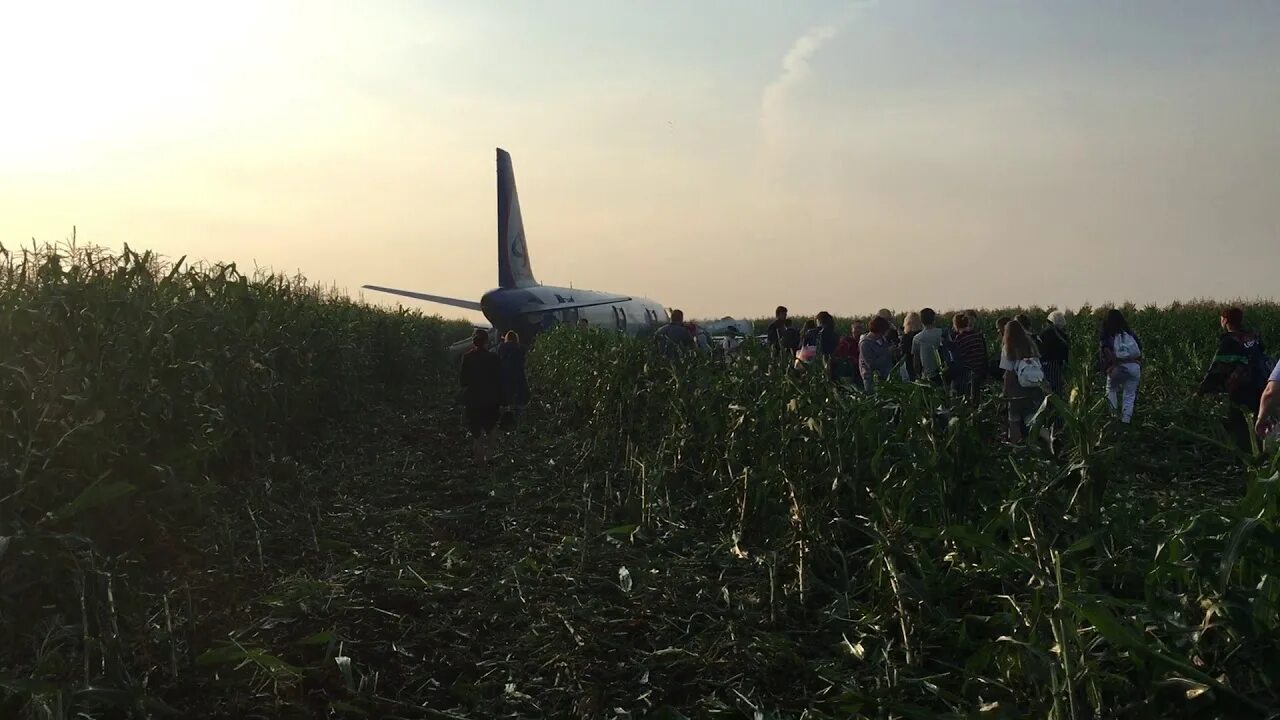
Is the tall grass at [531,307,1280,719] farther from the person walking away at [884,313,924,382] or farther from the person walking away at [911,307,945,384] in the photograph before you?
the person walking away at [884,313,924,382]

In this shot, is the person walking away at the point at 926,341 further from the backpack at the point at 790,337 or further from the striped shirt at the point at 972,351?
the backpack at the point at 790,337

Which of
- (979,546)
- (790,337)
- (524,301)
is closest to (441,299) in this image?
(524,301)

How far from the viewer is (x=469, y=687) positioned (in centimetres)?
459

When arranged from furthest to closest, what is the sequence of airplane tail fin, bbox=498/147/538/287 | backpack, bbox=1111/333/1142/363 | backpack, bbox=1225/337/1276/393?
airplane tail fin, bbox=498/147/538/287 → backpack, bbox=1111/333/1142/363 → backpack, bbox=1225/337/1276/393

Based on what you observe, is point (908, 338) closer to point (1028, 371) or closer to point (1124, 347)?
point (1124, 347)

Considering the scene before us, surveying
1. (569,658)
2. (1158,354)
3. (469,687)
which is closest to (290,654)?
(469,687)

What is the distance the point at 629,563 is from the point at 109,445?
3.40 meters

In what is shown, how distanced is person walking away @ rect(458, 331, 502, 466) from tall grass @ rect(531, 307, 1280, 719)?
325 centimetres

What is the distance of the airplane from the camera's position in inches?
1162

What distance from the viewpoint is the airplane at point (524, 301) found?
29.5 metres

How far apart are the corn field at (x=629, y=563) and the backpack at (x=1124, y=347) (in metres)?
3.51

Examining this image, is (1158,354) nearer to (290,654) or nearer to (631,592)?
(631,592)

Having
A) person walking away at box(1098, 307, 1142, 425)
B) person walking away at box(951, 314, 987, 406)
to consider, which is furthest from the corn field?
person walking away at box(951, 314, 987, 406)

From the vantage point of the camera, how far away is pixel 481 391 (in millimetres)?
11953
